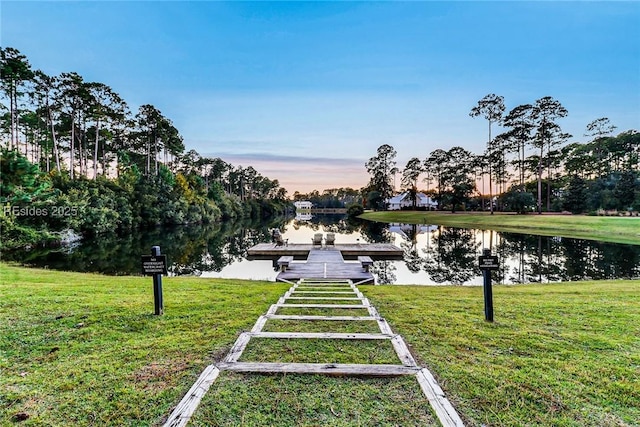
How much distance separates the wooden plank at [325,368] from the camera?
8.32 ft

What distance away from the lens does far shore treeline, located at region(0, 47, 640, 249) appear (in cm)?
2011

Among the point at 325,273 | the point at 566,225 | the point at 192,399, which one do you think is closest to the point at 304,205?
the point at 566,225

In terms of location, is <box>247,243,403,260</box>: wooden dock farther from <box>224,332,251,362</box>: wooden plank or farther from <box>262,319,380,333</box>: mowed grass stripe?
<box>224,332,251,362</box>: wooden plank

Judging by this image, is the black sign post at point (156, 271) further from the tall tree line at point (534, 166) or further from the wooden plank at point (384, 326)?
the tall tree line at point (534, 166)

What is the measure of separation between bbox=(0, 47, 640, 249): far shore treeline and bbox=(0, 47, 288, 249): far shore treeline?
88 millimetres

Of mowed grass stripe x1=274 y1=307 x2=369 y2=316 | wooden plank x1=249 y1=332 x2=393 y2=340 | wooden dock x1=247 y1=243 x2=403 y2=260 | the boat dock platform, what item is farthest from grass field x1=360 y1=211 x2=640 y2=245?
wooden plank x1=249 y1=332 x2=393 y2=340

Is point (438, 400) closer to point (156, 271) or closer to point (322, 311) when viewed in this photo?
point (322, 311)

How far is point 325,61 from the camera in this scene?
66.6 feet

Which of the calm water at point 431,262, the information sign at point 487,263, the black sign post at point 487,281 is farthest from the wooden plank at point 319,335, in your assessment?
the calm water at point 431,262

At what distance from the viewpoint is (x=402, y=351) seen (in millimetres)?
3004

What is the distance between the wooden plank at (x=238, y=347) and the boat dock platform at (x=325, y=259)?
6.55 meters

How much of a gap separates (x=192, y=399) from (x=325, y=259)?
40.9 feet

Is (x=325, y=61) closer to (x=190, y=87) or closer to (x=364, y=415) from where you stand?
(x=190, y=87)

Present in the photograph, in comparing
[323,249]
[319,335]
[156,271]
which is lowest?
[323,249]
